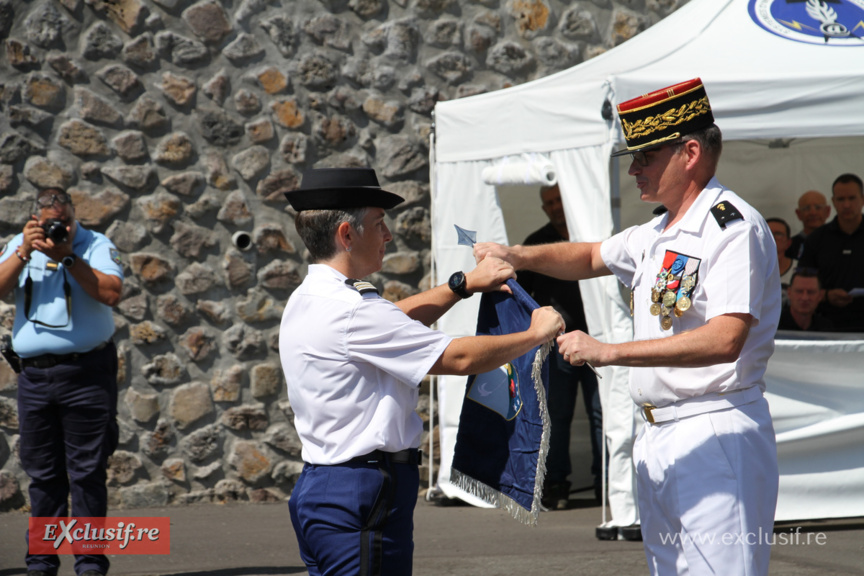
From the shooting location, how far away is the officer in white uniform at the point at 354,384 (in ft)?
7.59

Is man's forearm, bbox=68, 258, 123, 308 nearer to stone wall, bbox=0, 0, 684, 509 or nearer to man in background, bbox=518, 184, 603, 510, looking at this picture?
stone wall, bbox=0, 0, 684, 509

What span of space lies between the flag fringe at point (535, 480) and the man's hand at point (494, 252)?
1.28ft

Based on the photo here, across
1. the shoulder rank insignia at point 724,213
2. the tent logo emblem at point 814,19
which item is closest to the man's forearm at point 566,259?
the shoulder rank insignia at point 724,213

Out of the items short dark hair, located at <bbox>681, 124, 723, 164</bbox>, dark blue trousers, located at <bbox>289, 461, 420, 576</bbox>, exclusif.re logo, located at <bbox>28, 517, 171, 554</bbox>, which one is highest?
short dark hair, located at <bbox>681, 124, 723, 164</bbox>

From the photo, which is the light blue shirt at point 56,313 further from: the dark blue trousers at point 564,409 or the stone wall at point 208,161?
the dark blue trousers at point 564,409

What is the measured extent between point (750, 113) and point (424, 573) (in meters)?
2.66

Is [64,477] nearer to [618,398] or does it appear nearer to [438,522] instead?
[438,522]

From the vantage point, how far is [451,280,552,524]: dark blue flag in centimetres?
256

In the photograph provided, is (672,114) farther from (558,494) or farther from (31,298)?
(558,494)

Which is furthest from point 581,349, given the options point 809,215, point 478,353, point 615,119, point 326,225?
point 809,215

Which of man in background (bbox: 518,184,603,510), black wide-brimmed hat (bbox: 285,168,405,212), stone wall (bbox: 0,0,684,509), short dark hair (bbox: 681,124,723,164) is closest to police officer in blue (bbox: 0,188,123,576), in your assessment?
stone wall (bbox: 0,0,684,509)

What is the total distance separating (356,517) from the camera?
232cm

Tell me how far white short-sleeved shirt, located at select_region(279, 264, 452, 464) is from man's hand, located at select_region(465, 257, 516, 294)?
0.45m

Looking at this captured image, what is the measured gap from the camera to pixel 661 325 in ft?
8.05
